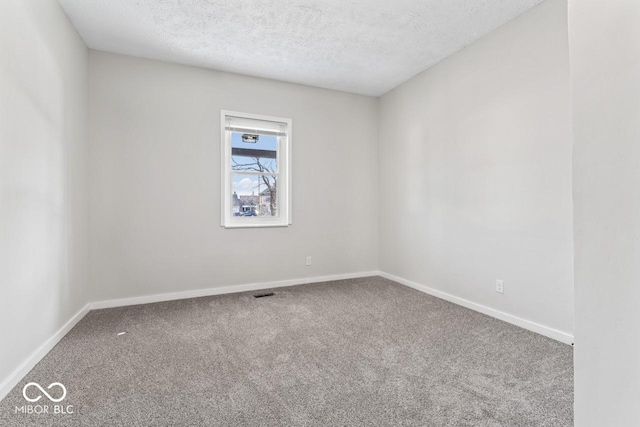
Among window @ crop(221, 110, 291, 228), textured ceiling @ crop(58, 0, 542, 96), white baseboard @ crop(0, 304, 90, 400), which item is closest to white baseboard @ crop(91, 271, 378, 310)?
white baseboard @ crop(0, 304, 90, 400)

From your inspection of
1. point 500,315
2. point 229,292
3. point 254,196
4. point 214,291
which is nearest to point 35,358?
point 214,291

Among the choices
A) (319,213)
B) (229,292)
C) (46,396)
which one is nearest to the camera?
(46,396)

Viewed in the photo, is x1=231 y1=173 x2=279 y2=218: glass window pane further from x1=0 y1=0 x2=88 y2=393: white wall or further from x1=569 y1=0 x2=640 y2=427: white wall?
x1=569 y1=0 x2=640 y2=427: white wall

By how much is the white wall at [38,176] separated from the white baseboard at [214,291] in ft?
1.01

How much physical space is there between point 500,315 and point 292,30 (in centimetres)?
325

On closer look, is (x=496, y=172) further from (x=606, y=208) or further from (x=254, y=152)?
(x=254, y=152)

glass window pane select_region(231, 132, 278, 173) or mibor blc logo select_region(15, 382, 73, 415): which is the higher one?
glass window pane select_region(231, 132, 278, 173)

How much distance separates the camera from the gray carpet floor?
1.53 meters

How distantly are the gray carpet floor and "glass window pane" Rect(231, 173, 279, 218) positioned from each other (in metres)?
1.34

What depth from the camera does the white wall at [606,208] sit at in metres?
0.69

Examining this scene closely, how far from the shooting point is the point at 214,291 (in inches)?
144

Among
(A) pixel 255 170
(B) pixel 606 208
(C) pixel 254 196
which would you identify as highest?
(A) pixel 255 170

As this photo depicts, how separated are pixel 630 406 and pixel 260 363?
1.82m

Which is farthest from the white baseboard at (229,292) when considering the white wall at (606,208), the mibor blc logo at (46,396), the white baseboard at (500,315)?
the white wall at (606,208)
